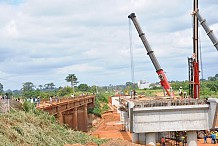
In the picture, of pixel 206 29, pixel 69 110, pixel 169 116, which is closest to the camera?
pixel 169 116

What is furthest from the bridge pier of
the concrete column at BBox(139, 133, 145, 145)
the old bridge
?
the concrete column at BBox(139, 133, 145, 145)

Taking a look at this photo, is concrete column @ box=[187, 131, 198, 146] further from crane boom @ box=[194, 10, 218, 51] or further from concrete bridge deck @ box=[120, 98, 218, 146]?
crane boom @ box=[194, 10, 218, 51]

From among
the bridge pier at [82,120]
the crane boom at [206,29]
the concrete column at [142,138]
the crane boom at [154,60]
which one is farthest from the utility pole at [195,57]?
the bridge pier at [82,120]

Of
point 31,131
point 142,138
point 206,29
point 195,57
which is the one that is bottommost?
point 142,138

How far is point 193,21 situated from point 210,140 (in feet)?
47.4

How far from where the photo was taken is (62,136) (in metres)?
26.2

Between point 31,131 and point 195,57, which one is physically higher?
point 195,57

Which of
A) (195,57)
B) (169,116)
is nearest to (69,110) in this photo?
(195,57)

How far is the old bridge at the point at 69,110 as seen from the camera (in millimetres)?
37397

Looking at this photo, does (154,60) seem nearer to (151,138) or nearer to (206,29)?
(206,29)

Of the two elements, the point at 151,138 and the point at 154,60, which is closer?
the point at 151,138

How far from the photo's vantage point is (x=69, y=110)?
5034 cm

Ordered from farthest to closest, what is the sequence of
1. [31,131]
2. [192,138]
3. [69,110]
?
1. [69,110]
2. [192,138]
3. [31,131]

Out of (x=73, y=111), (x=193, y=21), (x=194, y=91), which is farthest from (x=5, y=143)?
(x=73, y=111)
